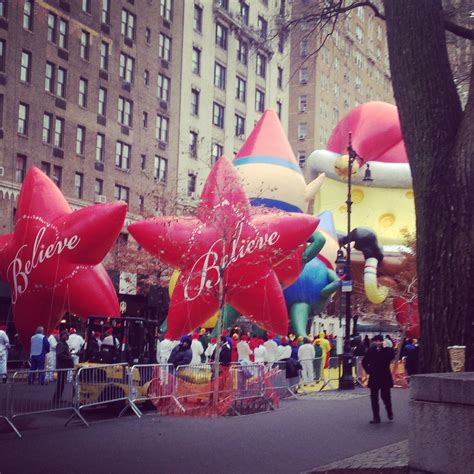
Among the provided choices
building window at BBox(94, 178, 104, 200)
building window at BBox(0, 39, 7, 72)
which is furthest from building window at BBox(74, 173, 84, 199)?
building window at BBox(0, 39, 7, 72)

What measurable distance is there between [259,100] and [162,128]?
13717 mm

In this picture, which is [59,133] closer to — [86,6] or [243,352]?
[86,6]

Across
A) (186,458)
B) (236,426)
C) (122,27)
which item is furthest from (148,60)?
(186,458)

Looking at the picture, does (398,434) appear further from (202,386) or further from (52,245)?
(52,245)

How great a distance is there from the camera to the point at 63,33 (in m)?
41.5

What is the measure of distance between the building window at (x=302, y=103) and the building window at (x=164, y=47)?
35.5 meters

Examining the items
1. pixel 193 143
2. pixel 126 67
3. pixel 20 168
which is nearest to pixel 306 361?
pixel 20 168

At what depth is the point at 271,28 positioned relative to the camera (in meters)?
12.2

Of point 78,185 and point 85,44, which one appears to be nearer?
point 78,185

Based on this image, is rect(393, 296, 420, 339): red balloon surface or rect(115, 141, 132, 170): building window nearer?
rect(393, 296, 420, 339): red balloon surface

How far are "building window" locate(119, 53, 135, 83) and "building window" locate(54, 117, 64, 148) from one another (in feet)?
19.7

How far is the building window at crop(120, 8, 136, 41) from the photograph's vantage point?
46.5 m

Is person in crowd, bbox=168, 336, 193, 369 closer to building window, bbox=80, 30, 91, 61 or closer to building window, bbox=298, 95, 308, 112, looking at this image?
building window, bbox=80, 30, 91, 61

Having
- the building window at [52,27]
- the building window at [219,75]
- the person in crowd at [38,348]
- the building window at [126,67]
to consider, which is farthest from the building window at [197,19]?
the person in crowd at [38,348]
